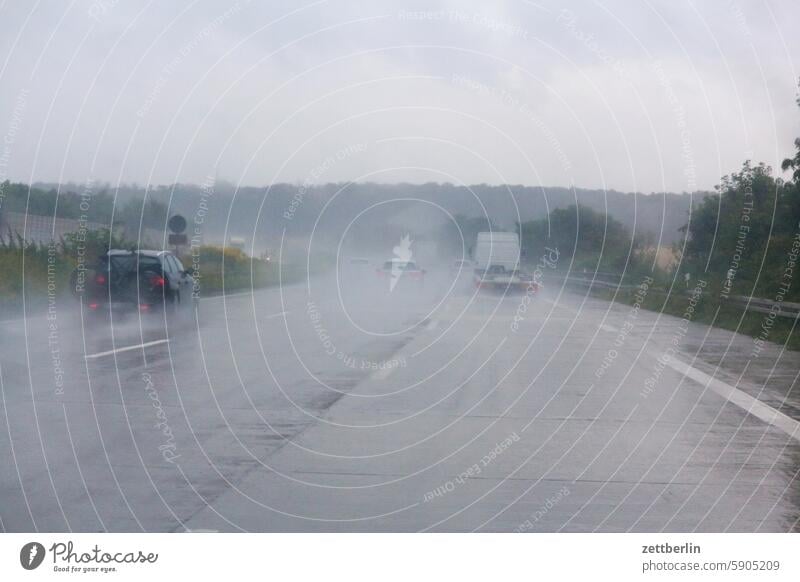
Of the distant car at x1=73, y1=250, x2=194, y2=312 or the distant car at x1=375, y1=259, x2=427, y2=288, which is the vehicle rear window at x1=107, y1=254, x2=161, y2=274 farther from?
the distant car at x1=375, y1=259, x2=427, y2=288

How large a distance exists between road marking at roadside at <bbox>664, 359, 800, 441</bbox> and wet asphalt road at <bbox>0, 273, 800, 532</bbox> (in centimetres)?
5

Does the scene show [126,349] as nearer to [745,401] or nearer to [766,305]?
[745,401]

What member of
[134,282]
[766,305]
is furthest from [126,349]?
[766,305]

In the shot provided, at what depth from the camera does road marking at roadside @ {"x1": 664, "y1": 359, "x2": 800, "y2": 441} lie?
10.9m

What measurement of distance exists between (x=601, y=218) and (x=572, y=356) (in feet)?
56.8

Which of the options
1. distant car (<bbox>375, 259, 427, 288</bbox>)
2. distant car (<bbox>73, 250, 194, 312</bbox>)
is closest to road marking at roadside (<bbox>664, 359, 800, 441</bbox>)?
distant car (<bbox>73, 250, 194, 312</bbox>)

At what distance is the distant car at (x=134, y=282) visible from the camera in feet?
72.9

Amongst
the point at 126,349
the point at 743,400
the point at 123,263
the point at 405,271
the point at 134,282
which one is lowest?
the point at 405,271

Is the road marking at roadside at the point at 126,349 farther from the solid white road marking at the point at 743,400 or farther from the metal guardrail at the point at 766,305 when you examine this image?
the metal guardrail at the point at 766,305

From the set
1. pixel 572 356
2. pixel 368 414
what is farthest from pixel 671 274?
pixel 368 414

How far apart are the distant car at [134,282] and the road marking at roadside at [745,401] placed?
10514mm

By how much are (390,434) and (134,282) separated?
1404cm

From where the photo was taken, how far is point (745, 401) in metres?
12.7
